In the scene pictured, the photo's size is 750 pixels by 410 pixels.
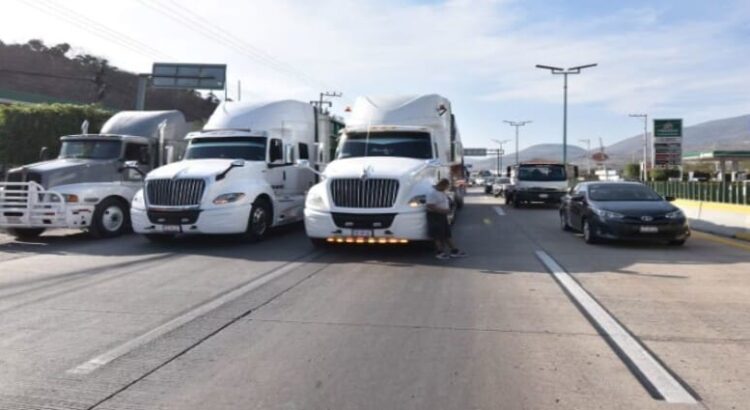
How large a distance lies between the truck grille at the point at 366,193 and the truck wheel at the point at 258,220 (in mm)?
2590

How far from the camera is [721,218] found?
57.4ft

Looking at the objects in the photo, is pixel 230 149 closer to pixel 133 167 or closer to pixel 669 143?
pixel 133 167

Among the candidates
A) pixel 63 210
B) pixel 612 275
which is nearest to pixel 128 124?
pixel 63 210

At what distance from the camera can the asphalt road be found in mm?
4586

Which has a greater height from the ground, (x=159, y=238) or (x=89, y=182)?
(x=89, y=182)

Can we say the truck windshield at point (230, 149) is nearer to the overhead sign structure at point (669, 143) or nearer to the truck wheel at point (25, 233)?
the truck wheel at point (25, 233)

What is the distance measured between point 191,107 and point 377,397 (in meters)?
92.3

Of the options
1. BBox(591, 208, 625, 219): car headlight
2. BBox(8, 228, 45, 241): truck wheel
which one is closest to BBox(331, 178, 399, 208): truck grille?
BBox(591, 208, 625, 219): car headlight

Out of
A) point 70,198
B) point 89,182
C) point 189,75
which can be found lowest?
point 70,198

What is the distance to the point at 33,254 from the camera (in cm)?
1191

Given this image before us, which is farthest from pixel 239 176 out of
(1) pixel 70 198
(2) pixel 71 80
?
(2) pixel 71 80

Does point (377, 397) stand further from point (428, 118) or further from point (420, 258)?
point (428, 118)

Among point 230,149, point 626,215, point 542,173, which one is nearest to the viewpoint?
point 626,215

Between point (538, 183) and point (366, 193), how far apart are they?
17.8 metres
